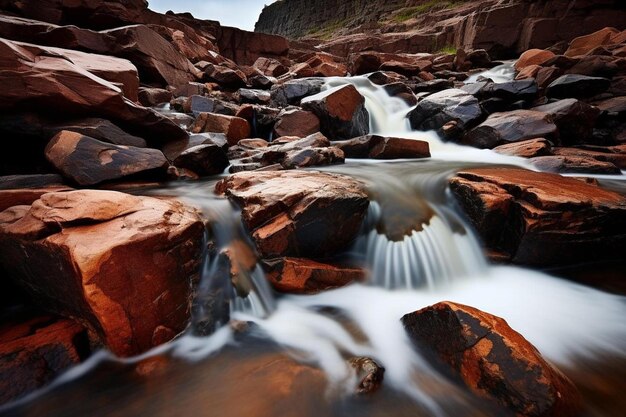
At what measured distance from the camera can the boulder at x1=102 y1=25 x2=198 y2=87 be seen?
36.7 ft

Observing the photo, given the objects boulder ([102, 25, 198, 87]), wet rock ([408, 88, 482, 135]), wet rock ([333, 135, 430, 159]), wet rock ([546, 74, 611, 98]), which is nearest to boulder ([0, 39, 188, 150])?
wet rock ([333, 135, 430, 159])

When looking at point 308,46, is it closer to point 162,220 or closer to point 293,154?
point 293,154

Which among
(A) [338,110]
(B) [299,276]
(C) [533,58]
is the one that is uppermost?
(C) [533,58]

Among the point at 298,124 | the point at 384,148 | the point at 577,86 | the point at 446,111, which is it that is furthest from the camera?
the point at 577,86

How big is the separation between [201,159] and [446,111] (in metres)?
7.29

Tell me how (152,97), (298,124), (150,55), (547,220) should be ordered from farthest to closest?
(150,55)
(152,97)
(298,124)
(547,220)

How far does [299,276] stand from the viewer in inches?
125

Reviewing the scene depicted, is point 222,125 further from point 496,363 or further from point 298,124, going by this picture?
point 496,363

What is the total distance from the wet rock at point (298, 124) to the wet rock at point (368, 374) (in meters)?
6.91

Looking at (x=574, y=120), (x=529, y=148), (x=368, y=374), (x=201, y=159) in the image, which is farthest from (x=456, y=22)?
(x=368, y=374)

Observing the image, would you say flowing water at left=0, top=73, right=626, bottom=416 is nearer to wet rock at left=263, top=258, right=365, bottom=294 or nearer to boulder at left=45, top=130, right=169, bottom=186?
wet rock at left=263, top=258, right=365, bottom=294

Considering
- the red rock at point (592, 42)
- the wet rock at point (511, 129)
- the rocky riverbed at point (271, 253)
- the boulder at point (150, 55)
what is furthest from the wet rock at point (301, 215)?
the red rock at point (592, 42)

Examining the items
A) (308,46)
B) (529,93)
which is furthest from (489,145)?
(308,46)

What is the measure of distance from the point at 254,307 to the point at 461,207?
315 cm
